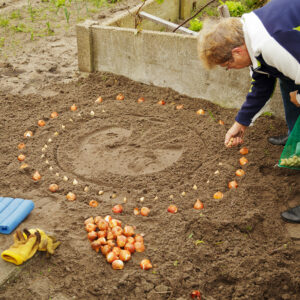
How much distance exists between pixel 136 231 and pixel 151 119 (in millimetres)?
1848

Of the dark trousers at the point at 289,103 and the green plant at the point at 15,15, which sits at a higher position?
the green plant at the point at 15,15

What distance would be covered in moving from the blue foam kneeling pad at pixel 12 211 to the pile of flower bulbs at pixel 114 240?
488mm


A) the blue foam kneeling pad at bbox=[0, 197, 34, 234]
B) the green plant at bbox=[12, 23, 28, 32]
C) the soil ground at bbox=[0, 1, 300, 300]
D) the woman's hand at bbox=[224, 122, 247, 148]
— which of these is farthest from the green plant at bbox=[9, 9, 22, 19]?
the woman's hand at bbox=[224, 122, 247, 148]

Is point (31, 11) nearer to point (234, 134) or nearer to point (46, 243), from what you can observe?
point (234, 134)

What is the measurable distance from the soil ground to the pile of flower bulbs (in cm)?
5

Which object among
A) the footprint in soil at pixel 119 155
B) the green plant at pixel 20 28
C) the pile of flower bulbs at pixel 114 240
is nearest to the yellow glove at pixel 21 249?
the pile of flower bulbs at pixel 114 240

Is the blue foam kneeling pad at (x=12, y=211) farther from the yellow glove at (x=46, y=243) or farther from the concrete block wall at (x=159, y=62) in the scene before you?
the concrete block wall at (x=159, y=62)

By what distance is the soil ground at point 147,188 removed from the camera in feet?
8.48

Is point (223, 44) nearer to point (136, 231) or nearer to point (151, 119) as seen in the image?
point (136, 231)

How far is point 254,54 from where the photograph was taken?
9.00 ft

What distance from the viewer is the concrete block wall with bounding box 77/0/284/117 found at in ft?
14.9

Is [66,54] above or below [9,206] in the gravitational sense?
above

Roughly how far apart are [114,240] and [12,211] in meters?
0.84

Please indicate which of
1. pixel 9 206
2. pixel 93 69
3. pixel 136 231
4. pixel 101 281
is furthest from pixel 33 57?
pixel 101 281
